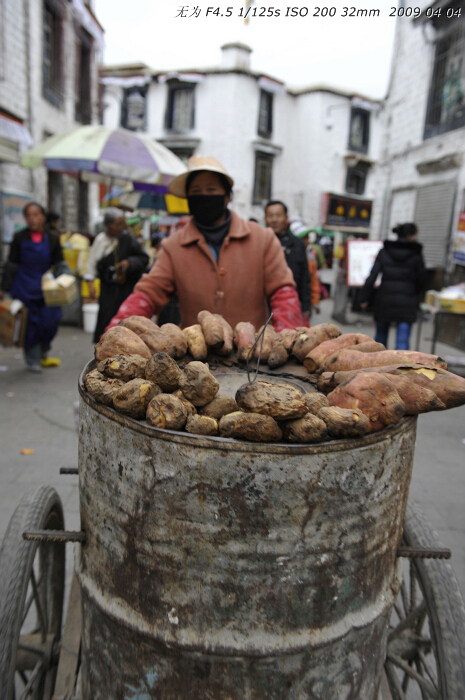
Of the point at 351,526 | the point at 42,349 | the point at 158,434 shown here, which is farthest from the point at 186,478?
the point at 42,349

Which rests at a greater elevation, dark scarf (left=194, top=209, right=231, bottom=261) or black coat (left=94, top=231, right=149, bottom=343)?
dark scarf (left=194, top=209, right=231, bottom=261)

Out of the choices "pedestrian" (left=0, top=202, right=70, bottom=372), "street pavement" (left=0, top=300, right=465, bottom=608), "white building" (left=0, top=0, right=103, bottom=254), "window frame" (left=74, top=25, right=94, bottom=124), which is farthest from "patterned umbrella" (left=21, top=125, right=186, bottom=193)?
"window frame" (left=74, top=25, right=94, bottom=124)

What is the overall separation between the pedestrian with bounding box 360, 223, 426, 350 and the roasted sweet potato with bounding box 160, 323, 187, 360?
14.7 ft

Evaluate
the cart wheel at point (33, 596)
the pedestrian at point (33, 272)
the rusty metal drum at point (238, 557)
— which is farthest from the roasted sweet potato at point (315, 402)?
the pedestrian at point (33, 272)

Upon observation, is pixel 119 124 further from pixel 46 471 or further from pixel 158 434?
pixel 158 434

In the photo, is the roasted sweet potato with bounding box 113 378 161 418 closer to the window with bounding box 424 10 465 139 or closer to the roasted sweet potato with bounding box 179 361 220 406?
the roasted sweet potato with bounding box 179 361 220 406

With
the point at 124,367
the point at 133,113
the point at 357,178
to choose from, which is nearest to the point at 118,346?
Result: the point at 124,367

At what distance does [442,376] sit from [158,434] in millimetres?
769

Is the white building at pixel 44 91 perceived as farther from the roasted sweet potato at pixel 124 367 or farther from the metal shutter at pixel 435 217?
the metal shutter at pixel 435 217

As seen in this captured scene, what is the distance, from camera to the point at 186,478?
3.76 ft

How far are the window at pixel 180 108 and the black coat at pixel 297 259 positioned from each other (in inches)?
822

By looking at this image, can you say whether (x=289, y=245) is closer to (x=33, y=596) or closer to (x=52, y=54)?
(x=33, y=596)

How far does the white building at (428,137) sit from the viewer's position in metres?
9.92

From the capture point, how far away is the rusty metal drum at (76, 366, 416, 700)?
1.14 meters
